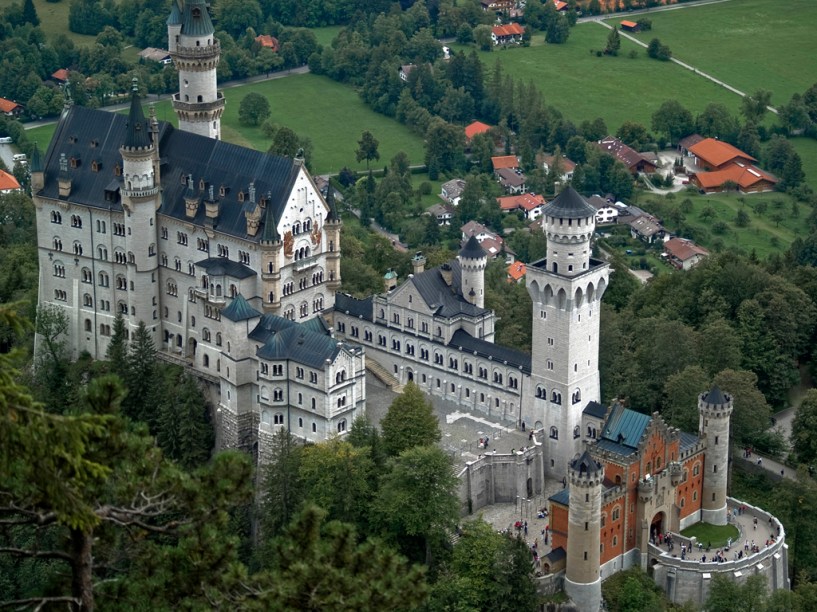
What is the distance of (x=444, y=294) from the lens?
126625mm

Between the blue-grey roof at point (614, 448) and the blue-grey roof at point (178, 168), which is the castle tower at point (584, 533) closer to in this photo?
the blue-grey roof at point (614, 448)

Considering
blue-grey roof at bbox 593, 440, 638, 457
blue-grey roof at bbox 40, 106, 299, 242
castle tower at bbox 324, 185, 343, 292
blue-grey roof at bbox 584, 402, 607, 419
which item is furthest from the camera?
castle tower at bbox 324, 185, 343, 292

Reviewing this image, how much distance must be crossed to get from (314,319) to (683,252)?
6535 centimetres

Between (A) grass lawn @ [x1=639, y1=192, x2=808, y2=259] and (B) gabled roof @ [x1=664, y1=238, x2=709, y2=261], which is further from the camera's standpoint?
(A) grass lawn @ [x1=639, y1=192, x2=808, y2=259]

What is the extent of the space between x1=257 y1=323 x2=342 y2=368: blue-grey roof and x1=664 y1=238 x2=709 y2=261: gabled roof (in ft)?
235

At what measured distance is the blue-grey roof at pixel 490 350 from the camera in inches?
4803

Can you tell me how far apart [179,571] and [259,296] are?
190ft

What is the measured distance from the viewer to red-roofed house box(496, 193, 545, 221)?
19675 cm

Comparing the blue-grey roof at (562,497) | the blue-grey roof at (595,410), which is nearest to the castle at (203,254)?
the blue-grey roof at (595,410)

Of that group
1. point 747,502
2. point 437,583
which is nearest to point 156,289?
point 437,583

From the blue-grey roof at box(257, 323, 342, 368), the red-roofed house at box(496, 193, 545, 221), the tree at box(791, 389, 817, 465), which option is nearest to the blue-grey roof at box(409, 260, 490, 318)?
the blue-grey roof at box(257, 323, 342, 368)

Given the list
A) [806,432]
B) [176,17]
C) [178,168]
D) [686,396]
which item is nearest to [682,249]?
[806,432]

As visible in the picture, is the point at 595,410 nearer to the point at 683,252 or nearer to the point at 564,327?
the point at 564,327

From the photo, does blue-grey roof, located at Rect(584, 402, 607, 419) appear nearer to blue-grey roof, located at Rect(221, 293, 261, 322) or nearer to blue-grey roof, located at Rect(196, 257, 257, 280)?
blue-grey roof, located at Rect(221, 293, 261, 322)
